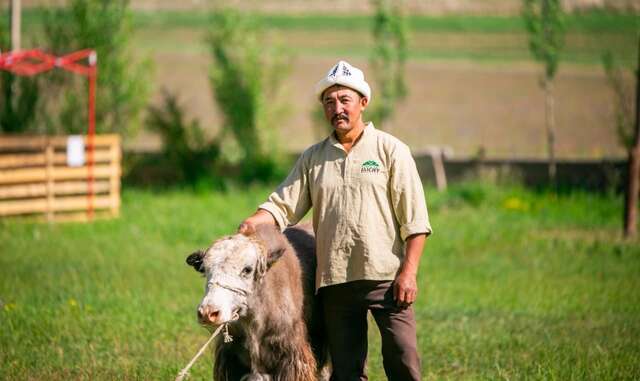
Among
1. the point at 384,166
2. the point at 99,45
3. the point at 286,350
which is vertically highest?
the point at 99,45

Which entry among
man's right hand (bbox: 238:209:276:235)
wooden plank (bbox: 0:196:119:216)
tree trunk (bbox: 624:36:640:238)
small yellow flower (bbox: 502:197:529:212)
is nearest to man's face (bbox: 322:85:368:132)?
man's right hand (bbox: 238:209:276:235)

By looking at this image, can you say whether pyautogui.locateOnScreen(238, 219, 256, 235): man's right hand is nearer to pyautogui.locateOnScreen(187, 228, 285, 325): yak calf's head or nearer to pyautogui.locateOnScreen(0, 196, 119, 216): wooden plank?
pyautogui.locateOnScreen(187, 228, 285, 325): yak calf's head

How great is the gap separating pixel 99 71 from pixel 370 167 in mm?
16618

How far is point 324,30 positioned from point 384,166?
50.8 meters

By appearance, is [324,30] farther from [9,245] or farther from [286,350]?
[286,350]

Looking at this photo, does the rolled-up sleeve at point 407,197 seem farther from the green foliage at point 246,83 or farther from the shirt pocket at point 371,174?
the green foliage at point 246,83

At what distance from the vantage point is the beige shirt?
23.0ft

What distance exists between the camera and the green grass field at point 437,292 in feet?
30.1

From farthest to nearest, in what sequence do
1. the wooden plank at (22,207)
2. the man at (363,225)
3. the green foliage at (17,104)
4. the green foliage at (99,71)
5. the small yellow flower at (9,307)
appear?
the green foliage at (99,71) → the green foliage at (17,104) → the wooden plank at (22,207) → the small yellow flower at (9,307) → the man at (363,225)

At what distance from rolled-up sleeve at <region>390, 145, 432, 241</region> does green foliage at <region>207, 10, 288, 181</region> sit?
1710cm

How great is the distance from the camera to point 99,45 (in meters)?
22.7

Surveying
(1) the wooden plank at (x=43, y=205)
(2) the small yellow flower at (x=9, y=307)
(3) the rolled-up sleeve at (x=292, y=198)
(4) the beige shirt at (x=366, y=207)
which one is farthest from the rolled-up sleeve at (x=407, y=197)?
(1) the wooden plank at (x=43, y=205)

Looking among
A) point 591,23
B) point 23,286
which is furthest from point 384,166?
point 591,23

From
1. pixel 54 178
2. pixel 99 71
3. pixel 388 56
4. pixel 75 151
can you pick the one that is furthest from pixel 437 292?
pixel 388 56
